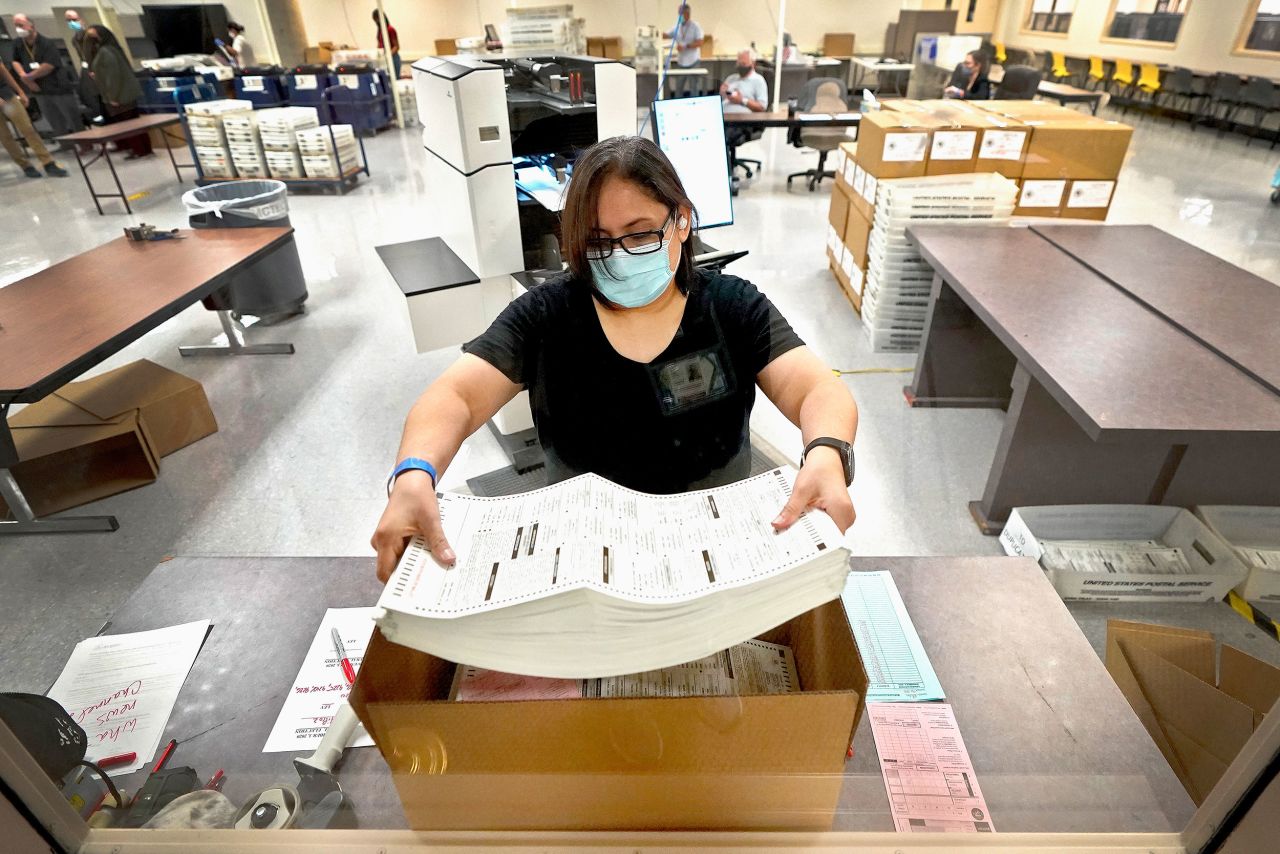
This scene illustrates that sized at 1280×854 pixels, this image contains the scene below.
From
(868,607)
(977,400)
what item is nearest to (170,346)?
(868,607)

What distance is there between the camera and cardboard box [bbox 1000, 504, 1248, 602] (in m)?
1.79

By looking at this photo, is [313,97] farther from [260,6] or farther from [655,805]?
[655,805]

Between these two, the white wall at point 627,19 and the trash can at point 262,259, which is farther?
the white wall at point 627,19

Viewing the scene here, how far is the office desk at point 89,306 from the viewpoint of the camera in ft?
6.48

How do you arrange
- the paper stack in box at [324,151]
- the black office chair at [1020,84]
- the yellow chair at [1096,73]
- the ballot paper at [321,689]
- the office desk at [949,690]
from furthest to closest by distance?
1. the black office chair at [1020,84]
2. the yellow chair at [1096,73]
3. the paper stack in box at [324,151]
4. the ballot paper at [321,689]
5. the office desk at [949,690]

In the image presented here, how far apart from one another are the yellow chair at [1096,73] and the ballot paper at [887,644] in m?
7.92

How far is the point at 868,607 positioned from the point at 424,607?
0.77m

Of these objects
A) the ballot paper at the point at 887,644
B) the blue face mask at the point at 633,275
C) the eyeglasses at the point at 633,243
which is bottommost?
the ballot paper at the point at 887,644

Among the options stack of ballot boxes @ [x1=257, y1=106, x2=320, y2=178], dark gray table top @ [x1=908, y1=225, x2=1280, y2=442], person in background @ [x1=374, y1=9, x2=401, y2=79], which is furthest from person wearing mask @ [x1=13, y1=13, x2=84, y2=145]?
person in background @ [x1=374, y1=9, x2=401, y2=79]

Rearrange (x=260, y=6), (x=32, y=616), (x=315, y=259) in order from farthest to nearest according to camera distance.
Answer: (x=260, y=6) < (x=315, y=259) < (x=32, y=616)

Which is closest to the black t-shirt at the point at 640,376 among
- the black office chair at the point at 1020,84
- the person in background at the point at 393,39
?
the black office chair at the point at 1020,84

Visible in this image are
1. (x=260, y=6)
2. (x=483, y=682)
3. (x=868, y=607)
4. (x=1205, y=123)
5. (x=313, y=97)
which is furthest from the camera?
(x=313, y=97)

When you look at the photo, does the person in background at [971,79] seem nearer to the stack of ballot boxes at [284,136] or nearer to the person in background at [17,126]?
the stack of ballot boxes at [284,136]

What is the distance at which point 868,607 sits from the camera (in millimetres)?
1049
